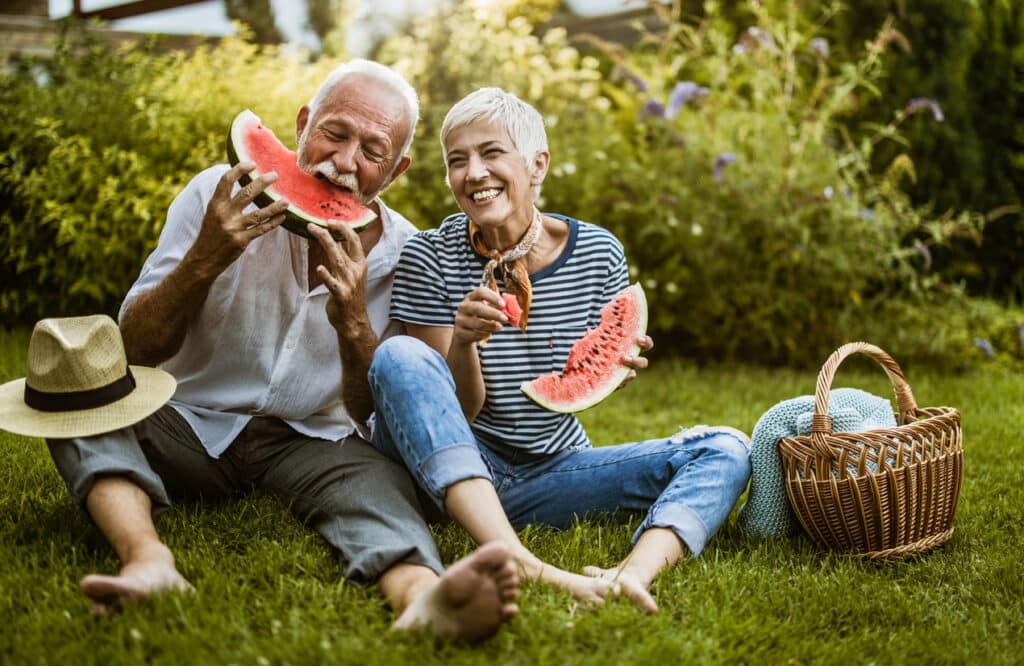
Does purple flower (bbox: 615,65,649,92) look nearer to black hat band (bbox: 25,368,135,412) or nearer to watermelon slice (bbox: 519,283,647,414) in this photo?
watermelon slice (bbox: 519,283,647,414)

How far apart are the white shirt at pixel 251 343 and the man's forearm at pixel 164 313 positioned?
7 cm

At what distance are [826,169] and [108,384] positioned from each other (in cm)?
514

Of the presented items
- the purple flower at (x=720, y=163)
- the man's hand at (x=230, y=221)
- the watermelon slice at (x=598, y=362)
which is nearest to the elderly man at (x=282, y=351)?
the man's hand at (x=230, y=221)

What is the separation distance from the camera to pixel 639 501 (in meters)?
3.06

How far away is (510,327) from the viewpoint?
3004 mm

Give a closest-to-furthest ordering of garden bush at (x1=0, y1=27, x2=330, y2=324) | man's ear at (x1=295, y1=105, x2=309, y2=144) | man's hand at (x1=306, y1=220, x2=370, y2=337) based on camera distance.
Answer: man's hand at (x1=306, y1=220, x2=370, y2=337)
man's ear at (x1=295, y1=105, x2=309, y2=144)
garden bush at (x1=0, y1=27, x2=330, y2=324)

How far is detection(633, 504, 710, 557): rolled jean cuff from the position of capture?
9.07ft

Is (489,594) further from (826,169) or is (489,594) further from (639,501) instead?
(826,169)

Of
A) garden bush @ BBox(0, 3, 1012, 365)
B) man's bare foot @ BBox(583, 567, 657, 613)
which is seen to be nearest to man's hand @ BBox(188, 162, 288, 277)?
man's bare foot @ BBox(583, 567, 657, 613)

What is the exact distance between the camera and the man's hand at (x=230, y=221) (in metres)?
2.68

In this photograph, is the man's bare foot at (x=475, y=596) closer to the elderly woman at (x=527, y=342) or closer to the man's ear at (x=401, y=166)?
the elderly woman at (x=527, y=342)

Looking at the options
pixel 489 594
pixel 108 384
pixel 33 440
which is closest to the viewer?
pixel 489 594

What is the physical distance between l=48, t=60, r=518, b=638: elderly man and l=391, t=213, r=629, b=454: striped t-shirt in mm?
160

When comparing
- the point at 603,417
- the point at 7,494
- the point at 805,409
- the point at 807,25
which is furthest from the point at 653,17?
the point at 7,494
